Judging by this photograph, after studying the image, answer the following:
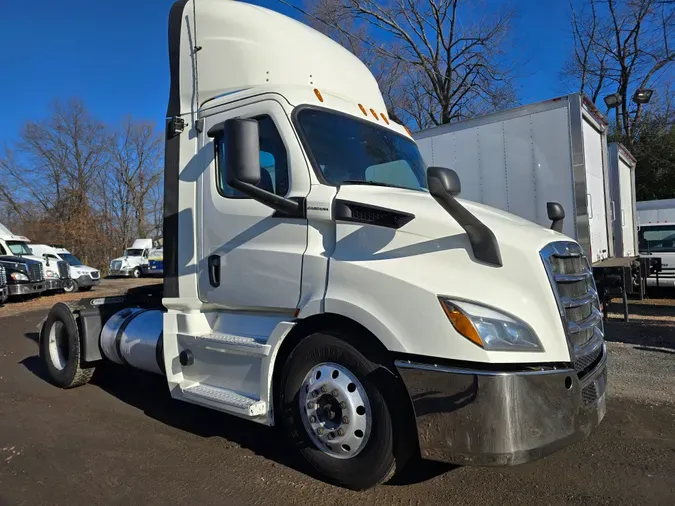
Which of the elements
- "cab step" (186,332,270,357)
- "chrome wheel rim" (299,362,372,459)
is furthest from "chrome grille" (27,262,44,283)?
"chrome wheel rim" (299,362,372,459)

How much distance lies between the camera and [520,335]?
105 inches

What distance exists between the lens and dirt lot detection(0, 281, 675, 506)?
10.3 ft

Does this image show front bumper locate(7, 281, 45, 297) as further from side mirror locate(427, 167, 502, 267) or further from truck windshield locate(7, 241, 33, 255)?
side mirror locate(427, 167, 502, 267)

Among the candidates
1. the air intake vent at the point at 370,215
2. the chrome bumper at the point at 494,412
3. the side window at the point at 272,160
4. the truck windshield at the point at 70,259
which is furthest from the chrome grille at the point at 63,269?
the chrome bumper at the point at 494,412

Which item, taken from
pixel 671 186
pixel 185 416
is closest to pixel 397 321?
pixel 185 416

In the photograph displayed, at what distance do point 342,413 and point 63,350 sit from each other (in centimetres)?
437

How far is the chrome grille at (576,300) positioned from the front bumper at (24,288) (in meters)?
17.5

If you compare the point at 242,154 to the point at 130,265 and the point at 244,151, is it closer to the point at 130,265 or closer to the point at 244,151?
the point at 244,151

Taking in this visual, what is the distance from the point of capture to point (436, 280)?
9.08 ft

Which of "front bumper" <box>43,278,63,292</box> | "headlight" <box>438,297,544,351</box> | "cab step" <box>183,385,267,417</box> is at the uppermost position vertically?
"front bumper" <box>43,278,63,292</box>

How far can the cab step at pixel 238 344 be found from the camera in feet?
11.3

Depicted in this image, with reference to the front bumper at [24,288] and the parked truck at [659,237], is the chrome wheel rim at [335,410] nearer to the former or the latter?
the parked truck at [659,237]

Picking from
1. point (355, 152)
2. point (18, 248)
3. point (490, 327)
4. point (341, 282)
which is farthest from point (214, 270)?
point (18, 248)

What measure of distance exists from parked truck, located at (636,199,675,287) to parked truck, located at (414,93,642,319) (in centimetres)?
553
